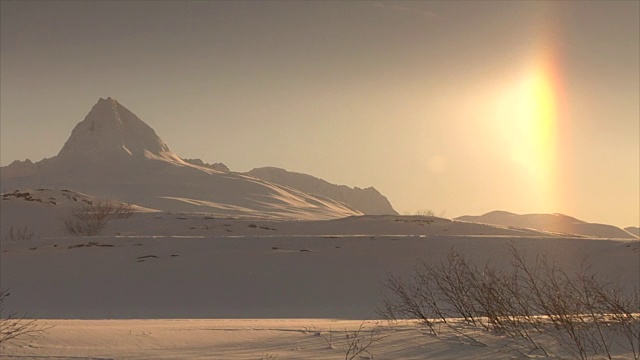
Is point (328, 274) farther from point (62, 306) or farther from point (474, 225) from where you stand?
point (474, 225)

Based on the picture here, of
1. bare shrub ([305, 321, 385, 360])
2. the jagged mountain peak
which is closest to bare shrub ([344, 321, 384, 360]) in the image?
bare shrub ([305, 321, 385, 360])

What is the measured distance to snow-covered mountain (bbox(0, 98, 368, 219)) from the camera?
102 meters

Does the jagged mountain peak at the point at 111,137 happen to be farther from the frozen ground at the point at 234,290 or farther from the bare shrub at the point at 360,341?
the bare shrub at the point at 360,341

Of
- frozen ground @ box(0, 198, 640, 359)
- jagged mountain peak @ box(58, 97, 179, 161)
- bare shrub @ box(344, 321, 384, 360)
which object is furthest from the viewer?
jagged mountain peak @ box(58, 97, 179, 161)

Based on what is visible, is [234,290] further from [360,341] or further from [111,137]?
[111,137]

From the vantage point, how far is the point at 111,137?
5674 inches

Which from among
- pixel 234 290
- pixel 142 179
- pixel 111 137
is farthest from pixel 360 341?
pixel 111 137

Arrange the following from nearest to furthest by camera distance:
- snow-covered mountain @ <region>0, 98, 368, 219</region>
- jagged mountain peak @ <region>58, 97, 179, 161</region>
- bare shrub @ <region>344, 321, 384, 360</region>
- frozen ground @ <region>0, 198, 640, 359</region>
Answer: bare shrub @ <region>344, 321, 384, 360</region>, frozen ground @ <region>0, 198, 640, 359</region>, snow-covered mountain @ <region>0, 98, 368, 219</region>, jagged mountain peak @ <region>58, 97, 179, 161</region>

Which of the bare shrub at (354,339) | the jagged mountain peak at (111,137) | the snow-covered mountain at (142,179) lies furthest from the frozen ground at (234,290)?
the jagged mountain peak at (111,137)

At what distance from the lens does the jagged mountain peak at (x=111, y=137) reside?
137750 millimetres

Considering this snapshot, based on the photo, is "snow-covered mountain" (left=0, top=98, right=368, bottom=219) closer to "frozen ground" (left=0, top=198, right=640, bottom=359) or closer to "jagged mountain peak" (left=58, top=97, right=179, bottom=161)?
"jagged mountain peak" (left=58, top=97, right=179, bottom=161)

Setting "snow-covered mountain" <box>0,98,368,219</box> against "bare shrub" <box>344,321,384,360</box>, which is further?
"snow-covered mountain" <box>0,98,368,219</box>

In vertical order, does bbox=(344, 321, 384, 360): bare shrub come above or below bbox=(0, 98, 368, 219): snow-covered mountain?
below

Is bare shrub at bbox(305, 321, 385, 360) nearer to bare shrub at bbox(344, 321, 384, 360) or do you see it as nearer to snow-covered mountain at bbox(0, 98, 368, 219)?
bare shrub at bbox(344, 321, 384, 360)
